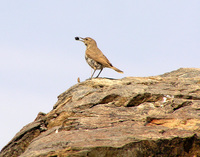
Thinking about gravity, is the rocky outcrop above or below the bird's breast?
below

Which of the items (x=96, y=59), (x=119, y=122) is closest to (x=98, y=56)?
(x=96, y=59)

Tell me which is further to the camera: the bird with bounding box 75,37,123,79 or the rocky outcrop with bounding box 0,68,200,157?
the bird with bounding box 75,37,123,79

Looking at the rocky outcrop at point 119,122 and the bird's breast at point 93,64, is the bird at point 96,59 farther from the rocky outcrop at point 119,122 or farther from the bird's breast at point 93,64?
the rocky outcrop at point 119,122

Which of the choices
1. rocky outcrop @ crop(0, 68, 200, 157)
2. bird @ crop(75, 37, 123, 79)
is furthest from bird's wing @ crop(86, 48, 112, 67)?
rocky outcrop @ crop(0, 68, 200, 157)

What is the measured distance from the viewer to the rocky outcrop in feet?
29.6

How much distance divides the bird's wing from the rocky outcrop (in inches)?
92.8

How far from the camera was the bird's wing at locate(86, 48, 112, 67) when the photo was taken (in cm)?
1681

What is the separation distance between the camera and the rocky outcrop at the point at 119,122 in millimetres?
9023

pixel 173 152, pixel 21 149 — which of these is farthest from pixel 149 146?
pixel 21 149

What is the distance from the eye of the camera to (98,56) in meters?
17.2

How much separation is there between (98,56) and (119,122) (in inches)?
271

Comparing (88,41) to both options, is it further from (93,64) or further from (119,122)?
(119,122)

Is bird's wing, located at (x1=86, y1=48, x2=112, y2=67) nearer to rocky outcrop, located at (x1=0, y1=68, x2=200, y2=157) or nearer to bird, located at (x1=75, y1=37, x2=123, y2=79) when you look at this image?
bird, located at (x1=75, y1=37, x2=123, y2=79)

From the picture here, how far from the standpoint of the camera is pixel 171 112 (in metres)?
11.5
